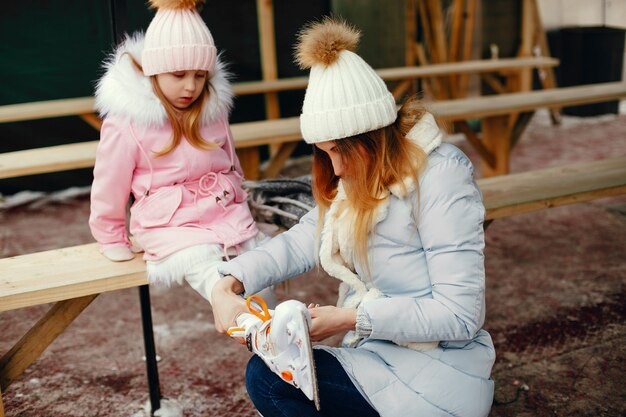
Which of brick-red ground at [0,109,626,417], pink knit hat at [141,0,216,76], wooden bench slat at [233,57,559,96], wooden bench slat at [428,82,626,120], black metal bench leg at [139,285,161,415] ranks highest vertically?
pink knit hat at [141,0,216,76]

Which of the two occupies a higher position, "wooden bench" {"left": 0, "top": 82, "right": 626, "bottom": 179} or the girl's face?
the girl's face

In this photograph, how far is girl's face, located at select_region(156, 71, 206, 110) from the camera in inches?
95.9

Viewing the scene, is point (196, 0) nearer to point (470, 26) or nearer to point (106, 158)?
point (106, 158)

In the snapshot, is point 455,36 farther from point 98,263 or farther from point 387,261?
point 387,261

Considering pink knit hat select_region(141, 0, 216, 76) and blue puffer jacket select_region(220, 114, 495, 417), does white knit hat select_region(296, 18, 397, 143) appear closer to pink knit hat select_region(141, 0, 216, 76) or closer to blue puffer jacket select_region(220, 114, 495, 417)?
blue puffer jacket select_region(220, 114, 495, 417)

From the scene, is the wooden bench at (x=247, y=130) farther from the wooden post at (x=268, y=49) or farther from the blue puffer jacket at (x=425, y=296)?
the blue puffer jacket at (x=425, y=296)

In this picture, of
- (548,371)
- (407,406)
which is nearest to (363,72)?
(407,406)

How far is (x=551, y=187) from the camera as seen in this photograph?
10.6ft

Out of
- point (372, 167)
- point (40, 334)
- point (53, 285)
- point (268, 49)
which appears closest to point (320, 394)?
point (372, 167)

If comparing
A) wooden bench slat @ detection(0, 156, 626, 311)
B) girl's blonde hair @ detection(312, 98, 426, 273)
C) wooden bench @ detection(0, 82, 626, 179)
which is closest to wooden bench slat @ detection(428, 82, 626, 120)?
wooden bench @ detection(0, 82, 626, 179)

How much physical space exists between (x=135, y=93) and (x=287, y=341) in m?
1.18

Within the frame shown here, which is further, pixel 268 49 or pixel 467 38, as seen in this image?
pixel 467 38

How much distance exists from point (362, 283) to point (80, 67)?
462cm

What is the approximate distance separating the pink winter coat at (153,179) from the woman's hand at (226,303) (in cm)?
47
